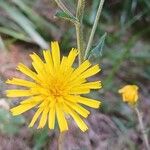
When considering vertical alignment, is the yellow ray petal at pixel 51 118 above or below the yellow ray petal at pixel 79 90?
below

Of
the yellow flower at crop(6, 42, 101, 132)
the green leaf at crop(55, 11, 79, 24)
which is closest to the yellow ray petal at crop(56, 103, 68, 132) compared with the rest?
the yellow flower at crop(6, 42, 101, 132)

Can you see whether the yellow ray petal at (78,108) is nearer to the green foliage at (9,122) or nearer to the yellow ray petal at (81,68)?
the yellow ray petal at (81,68)

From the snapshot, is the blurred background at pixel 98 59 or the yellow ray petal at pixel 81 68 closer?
the yellow ray petal at pixel 81 68

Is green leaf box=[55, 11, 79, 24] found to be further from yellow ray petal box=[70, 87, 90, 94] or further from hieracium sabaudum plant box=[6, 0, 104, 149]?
yellow ray petal box=[70, 87, 90, 94]

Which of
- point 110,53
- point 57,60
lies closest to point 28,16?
point 110,53

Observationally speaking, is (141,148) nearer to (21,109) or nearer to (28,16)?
(28,16)

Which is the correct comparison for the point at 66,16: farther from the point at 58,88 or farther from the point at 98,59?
the point at 98,59

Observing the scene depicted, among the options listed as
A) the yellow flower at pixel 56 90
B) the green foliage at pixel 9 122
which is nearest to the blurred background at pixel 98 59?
the green foliage at pixel 9 122
